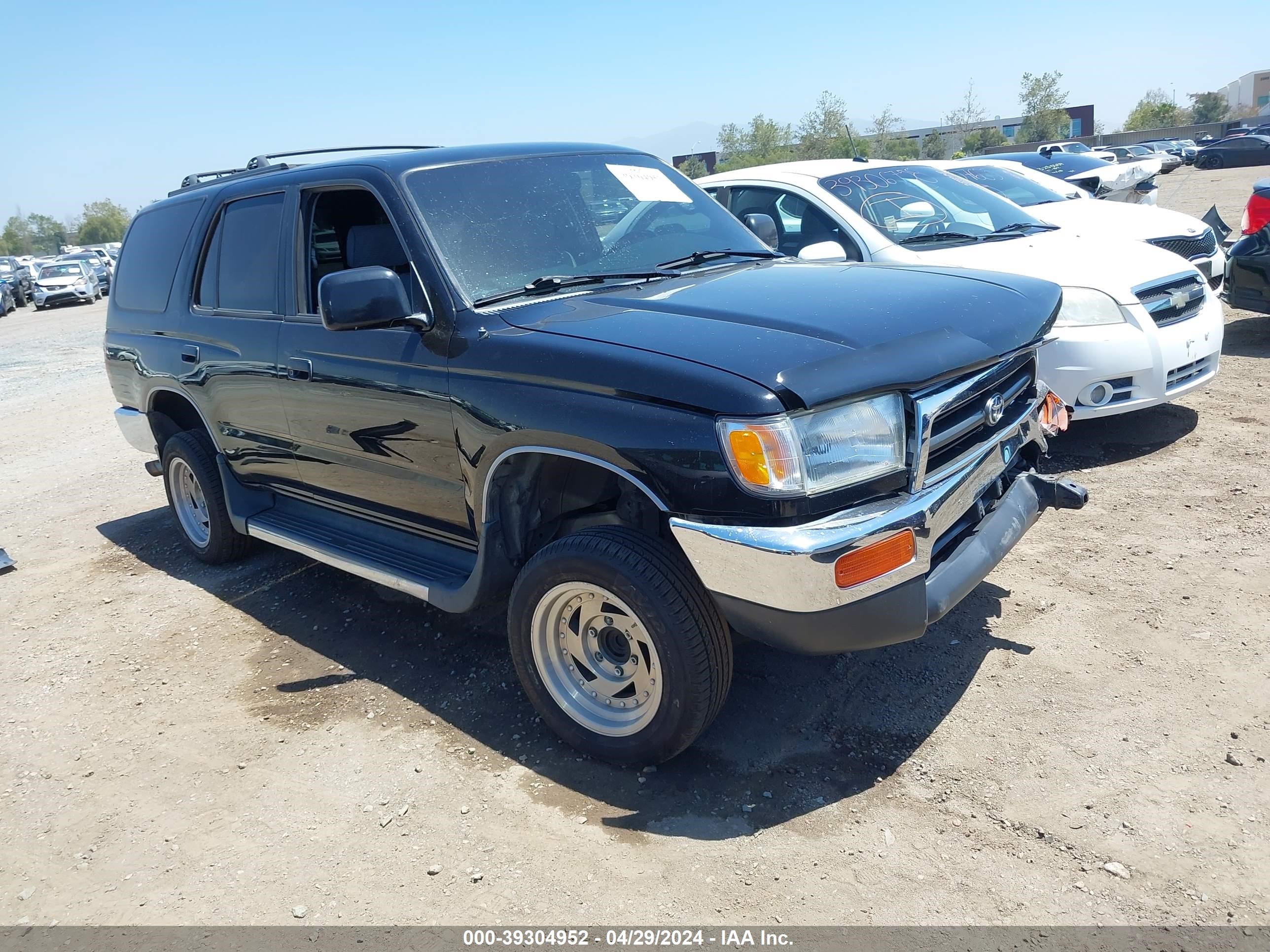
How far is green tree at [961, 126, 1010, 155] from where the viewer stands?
63.9 metres

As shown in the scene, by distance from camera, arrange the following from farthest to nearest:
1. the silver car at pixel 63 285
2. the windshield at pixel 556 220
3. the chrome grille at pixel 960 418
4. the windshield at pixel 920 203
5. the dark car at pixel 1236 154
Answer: the dark car at pixel 1236 154
the silver car at pixel 63 285
the windshield at pixel 920 203
the windshield at pixel 556 220
the chrome grille at pixel 960 418

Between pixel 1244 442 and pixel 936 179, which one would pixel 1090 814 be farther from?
pixel 936 179

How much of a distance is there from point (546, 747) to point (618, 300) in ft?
5.37

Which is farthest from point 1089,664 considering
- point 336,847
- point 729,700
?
point 336,847

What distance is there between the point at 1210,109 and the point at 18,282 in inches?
3738

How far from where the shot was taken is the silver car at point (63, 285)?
31125mm

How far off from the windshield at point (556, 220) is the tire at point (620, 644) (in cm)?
114

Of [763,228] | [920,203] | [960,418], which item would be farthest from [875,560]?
[920,203]

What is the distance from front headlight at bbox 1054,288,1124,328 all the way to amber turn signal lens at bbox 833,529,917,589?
3.41 meters

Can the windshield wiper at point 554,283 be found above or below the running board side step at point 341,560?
above

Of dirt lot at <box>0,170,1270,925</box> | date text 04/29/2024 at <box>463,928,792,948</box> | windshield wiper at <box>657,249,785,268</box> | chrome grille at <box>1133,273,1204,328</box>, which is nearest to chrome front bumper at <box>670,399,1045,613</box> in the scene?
dirt lot at <box>0,170,1270,925</box>

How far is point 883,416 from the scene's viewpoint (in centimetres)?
283

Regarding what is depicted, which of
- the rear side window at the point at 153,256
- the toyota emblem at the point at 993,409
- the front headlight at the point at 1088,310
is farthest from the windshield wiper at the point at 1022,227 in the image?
the rear side window at the point at 153,256

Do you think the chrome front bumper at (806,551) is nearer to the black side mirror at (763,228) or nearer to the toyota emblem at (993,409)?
the toyota emblem at (993,409)
